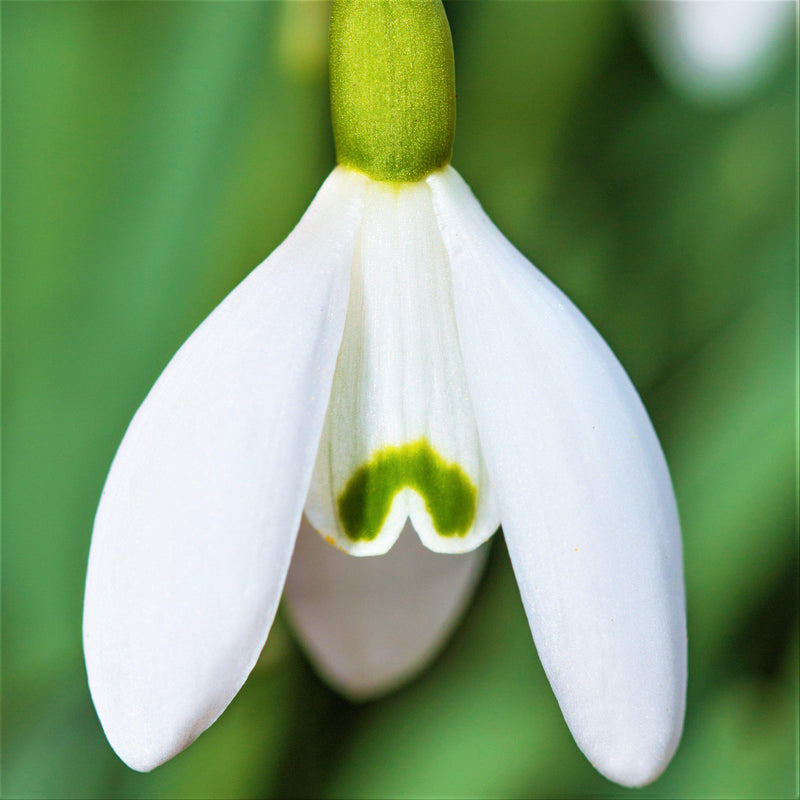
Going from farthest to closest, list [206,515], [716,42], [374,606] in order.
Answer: [716,42], [374,606], [206,515]

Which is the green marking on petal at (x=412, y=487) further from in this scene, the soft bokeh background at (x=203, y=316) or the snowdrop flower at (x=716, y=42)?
the snowdrop flower at (x=716, y=42)

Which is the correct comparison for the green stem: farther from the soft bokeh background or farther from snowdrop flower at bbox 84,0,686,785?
the soft bokeh background

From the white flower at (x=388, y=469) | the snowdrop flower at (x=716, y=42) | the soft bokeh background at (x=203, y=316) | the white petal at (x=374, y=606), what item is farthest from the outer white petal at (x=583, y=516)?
the snowdrop flower at (x=716, y=42)

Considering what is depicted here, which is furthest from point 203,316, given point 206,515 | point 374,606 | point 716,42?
point 716,42

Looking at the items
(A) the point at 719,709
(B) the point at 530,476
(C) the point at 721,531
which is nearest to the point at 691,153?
(C) the point at 721,531

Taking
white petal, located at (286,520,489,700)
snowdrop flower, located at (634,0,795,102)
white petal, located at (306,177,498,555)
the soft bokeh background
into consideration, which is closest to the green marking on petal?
white petal, located at (306,177,498,555)

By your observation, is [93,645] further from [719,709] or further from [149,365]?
[719,709]

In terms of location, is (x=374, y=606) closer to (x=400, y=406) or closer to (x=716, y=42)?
(x=400, y=406)
